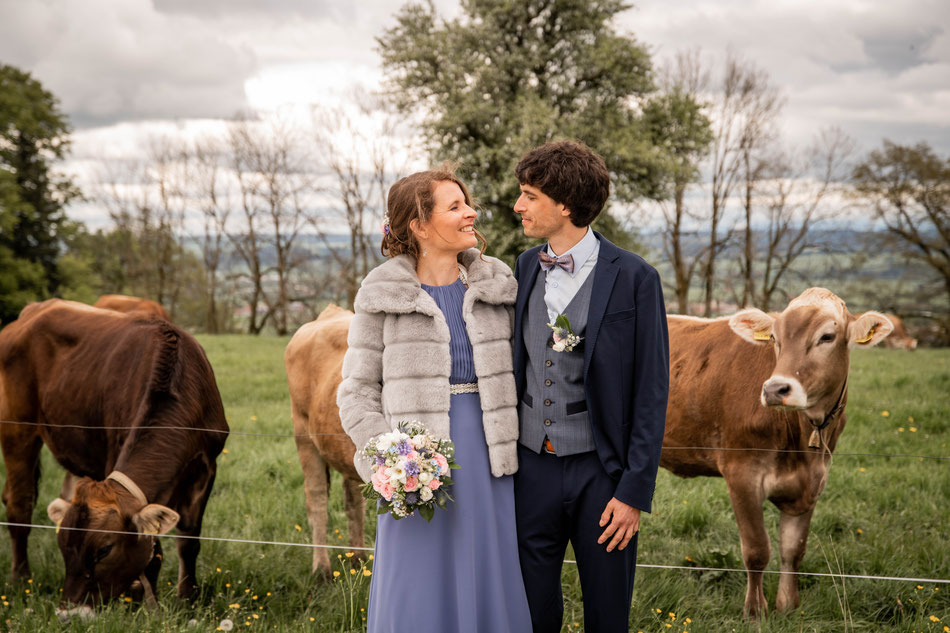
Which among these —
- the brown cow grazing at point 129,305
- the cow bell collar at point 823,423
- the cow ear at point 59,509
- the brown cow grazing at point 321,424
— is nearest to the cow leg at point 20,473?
the cow ear at point 59,509

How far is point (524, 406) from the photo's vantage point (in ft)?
8.52

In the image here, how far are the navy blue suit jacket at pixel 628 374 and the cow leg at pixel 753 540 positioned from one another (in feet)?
5.60

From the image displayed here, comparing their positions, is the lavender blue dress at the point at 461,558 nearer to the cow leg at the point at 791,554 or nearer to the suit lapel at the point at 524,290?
the suit lapel at the point at 524,290

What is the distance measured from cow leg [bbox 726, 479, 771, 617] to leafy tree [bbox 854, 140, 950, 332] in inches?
984

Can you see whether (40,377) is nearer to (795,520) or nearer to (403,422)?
(403,422)

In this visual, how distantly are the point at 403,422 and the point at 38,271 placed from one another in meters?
30.1

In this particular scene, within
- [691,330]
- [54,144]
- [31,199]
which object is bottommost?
[691,330]

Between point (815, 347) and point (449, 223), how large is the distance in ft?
6.58

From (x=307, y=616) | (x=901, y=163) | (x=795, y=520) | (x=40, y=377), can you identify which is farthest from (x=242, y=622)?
(x=901, y=163)

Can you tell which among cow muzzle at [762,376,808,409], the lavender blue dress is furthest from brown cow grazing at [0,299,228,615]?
cow muzzle at [762,376,808,409]

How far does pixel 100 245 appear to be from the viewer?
102 feet

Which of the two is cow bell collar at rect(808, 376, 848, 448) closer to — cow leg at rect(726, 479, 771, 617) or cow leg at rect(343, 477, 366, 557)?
cow leg at rect(726, 479, 771, 617)

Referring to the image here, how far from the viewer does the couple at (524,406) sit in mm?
2447

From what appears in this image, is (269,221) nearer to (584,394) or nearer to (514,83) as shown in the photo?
(514,83)
